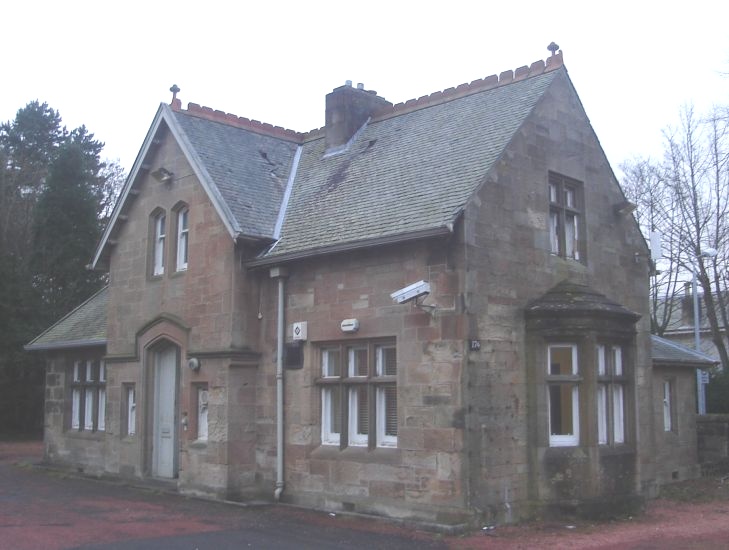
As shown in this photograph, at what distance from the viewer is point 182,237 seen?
1752 centimetres

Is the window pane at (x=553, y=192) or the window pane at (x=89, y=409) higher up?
the window pane at (x=553, y=192)

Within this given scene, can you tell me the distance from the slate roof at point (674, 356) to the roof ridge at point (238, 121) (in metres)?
10.1

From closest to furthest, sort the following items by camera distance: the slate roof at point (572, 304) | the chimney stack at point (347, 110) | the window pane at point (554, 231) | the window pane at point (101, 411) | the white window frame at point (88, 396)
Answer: the slate roof at point (572, 304) → the window pane at point (554, 231) → the chimney stack at point (347, 110) → the window pane at point (101, 411) → the white window frame at point (88, 396)

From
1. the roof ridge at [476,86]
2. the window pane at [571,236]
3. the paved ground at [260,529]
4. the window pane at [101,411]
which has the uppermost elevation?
the roof ridge at [476,86]

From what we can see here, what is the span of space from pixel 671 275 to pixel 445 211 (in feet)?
86.8

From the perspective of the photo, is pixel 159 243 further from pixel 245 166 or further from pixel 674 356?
pixel 674 356

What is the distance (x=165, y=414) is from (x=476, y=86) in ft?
31.2

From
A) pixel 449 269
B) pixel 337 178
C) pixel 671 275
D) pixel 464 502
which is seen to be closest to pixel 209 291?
pixel 337 178

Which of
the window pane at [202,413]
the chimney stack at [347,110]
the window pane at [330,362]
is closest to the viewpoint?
the window pane at [330,362]

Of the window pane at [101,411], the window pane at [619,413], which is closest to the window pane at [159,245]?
the window pane at [101,411]

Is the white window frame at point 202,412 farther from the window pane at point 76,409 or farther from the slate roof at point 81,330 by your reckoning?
the window pane at point 76,409

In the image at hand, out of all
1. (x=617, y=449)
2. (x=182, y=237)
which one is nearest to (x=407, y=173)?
(x=182, y=237)

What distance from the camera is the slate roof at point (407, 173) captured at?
44.9ft

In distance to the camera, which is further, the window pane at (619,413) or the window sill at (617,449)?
the window pane at (619,413)
